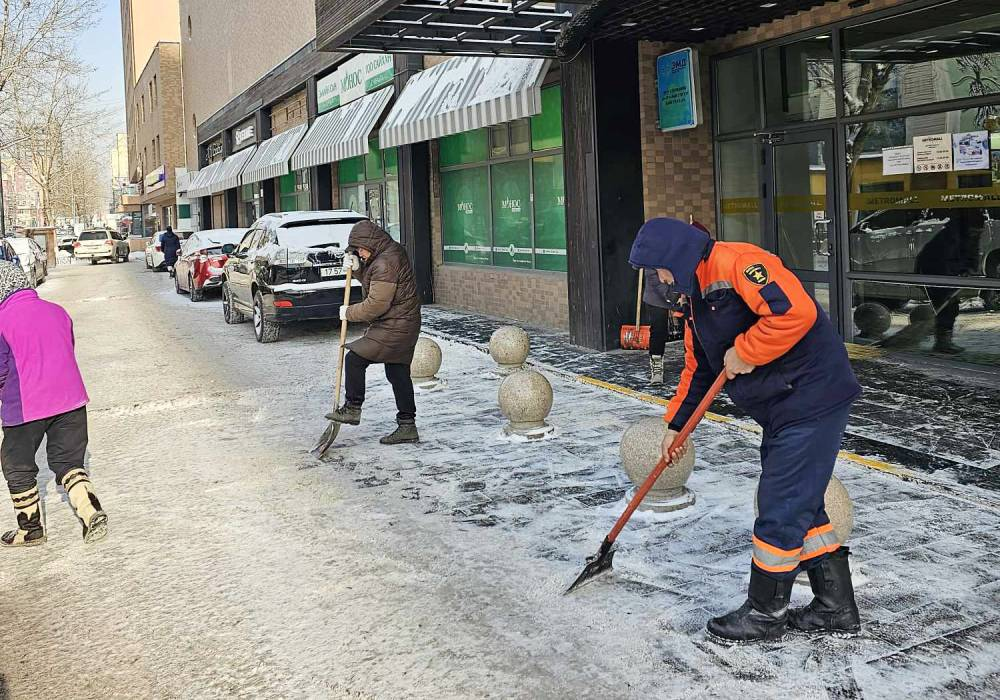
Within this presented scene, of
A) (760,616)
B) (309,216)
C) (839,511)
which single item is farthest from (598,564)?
(309,216)

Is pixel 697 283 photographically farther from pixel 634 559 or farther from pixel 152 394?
pixel 152 394

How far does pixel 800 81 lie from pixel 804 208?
1420 millimetres

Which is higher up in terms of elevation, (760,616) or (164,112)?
(164,112)

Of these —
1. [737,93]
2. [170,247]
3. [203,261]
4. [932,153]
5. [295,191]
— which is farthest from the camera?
[170,247]

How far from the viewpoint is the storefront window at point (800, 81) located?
10.8 meters

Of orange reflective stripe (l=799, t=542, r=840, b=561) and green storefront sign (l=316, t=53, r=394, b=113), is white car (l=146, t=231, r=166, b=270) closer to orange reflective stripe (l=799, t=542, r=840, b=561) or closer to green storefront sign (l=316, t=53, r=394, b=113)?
green storefront sign (l=316, t=53, r=394, b=113)

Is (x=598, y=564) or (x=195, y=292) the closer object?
(x=598, y=564)

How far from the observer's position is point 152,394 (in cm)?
1084

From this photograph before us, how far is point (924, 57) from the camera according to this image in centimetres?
962

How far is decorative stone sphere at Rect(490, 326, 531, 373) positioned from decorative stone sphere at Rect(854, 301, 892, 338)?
362 cm

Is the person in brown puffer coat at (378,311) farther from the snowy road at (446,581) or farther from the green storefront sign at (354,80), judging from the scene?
the green storefront sign at (354,80)

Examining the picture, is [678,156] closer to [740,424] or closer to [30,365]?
[740,424]

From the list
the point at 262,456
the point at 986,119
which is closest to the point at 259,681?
the point at 262,456

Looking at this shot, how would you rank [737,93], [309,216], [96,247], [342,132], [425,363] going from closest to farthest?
[425,363]
[737,93]
[309,216]
[342,132]
[96,247]
